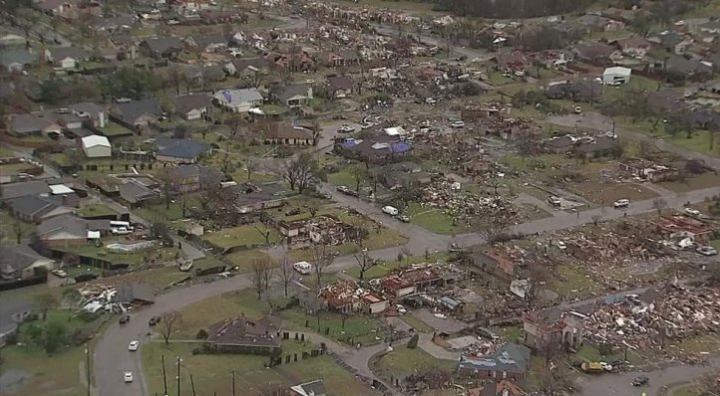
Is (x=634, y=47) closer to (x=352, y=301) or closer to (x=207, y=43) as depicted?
(x=207, y=43)

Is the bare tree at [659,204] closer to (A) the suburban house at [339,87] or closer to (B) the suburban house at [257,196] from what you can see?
(B) the suburban house at [257,196]

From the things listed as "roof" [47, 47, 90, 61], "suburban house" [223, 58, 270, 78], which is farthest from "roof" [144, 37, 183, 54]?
"suburban house" [223, 58, 270, 78]

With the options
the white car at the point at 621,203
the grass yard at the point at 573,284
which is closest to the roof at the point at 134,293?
the grass yard at the point at 573,284

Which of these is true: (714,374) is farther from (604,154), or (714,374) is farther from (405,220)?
(604,154)

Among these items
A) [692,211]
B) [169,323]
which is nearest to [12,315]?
[169,323]

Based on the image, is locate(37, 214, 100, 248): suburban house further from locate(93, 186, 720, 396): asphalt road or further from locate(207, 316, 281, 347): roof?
locate(207, 316, 281, 347): roof
